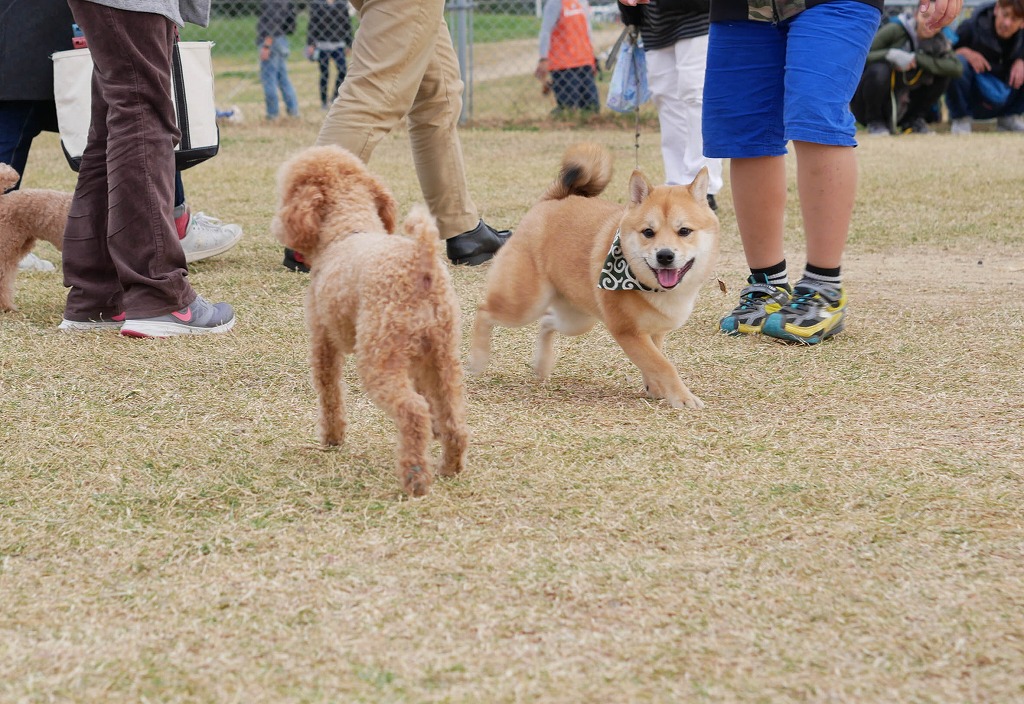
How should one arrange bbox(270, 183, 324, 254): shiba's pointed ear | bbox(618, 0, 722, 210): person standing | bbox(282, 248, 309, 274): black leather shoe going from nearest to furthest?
bbox(270, 183, 324, 254): shiba's pointed ear, bbox(282, 248, 309, 274): black leather shoe, bbox(618, 0, 722, 210): person standing

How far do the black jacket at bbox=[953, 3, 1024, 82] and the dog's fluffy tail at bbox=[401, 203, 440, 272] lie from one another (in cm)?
1063

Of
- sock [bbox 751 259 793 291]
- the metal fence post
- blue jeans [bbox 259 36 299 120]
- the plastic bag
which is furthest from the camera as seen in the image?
blue jeans [bbox 259 36 299 120]

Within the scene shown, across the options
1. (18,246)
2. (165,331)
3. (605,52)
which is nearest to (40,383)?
(165,331)

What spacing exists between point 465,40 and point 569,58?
1.51 metres

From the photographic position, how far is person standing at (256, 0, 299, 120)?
12.3m

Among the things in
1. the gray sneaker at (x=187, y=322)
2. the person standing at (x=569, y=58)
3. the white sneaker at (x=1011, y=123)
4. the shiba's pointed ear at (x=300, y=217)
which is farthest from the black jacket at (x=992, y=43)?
the shiba's pointed ear at (x=300, y=217)

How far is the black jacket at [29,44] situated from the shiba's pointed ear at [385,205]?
8.20 feet

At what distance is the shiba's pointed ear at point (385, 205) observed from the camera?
2.74m

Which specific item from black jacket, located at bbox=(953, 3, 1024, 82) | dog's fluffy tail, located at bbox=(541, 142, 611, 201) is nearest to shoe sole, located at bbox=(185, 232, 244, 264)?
dog's fluffy tail, located at bbox=(541, 142, 611, 201)

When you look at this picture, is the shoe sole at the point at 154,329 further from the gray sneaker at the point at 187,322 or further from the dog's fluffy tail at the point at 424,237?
the dog's fluffy tail at the point at 424,237

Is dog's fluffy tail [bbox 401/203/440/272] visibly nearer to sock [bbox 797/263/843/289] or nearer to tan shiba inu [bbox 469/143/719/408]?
tan shiba inu [bbox 469/143/719/408]

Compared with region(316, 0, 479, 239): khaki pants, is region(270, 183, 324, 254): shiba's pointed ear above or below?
below

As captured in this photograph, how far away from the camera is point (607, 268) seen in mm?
3256

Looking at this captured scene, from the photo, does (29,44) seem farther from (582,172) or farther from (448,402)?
(448,402)
